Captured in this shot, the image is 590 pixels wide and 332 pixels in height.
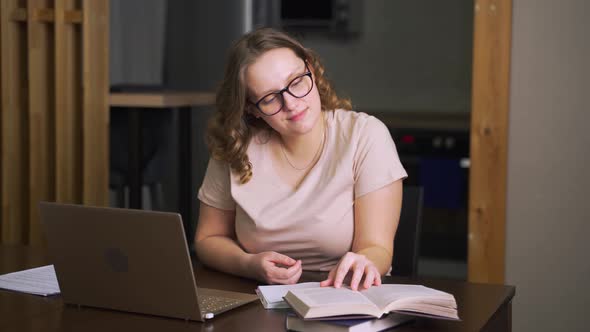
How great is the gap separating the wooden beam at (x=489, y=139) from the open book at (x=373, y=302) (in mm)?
1493

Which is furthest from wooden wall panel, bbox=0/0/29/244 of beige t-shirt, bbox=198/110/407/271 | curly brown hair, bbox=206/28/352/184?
beige t-shirt, bbox=198/110/407/271

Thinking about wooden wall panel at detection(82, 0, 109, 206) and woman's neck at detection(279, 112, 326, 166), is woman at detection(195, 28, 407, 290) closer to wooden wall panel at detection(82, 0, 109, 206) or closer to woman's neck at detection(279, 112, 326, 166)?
woman's neck at detection(279, 112, 326, 166)

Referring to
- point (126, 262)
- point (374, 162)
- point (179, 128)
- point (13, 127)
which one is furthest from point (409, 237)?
point (179, 128)

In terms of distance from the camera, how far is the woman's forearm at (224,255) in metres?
1.88

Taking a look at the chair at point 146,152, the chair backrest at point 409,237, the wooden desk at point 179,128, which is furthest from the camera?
the chair at point 146,152

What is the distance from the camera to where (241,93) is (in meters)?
2.02

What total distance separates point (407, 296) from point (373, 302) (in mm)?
61

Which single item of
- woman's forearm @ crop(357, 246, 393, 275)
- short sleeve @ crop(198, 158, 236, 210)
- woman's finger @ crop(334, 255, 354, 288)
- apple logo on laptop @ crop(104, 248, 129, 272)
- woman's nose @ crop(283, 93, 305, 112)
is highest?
woman's nose @ crop(283, 93, 305, 112)

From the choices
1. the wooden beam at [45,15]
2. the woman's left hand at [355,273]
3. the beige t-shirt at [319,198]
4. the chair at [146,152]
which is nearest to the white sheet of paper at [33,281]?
the beige t-shirt at [319,198]

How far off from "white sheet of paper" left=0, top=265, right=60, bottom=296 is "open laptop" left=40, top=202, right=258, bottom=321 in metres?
0.13

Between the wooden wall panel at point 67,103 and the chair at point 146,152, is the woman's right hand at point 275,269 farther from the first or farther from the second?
the chair at point 146,152

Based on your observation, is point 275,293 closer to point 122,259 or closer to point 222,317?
point 222,317

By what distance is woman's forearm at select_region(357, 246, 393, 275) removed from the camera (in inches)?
75.2

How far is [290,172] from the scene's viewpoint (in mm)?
2098
